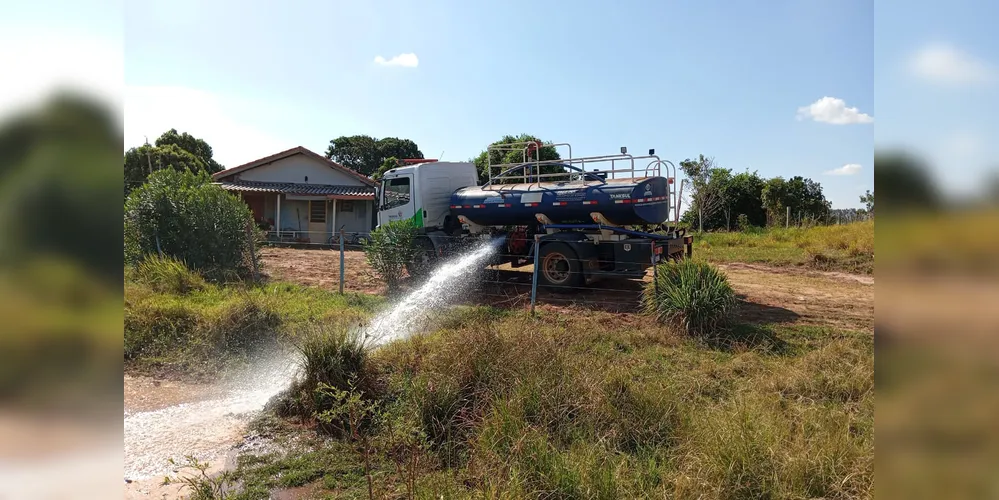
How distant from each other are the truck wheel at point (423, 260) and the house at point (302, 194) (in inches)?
518

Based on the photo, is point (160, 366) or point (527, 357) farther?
point (160, 366)

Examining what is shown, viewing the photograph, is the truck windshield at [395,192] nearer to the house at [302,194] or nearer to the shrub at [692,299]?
the shrub at [692,299]

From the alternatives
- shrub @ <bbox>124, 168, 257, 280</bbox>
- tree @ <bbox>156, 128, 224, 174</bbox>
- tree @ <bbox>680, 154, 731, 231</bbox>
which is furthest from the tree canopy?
tree @ <bbox>156, 128, 224, 174</bbox>

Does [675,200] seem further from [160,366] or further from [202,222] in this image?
[202,222]

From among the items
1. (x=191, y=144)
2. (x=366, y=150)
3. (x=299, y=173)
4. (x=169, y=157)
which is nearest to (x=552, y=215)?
(x=299, y=173)

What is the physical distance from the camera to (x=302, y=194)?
24.2 m

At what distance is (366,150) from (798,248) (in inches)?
1745

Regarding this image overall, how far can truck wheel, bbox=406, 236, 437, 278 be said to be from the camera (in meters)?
→ 11.5
